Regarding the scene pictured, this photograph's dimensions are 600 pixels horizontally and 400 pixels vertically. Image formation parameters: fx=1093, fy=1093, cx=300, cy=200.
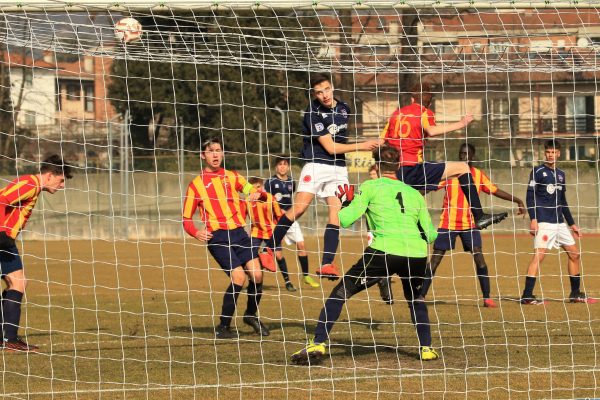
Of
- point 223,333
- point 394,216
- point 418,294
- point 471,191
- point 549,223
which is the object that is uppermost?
point 471,191

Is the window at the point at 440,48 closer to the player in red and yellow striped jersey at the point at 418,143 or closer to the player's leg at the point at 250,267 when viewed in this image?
the player in red and yellow striped jersey at the point at 418,143

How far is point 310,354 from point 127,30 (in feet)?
10.2

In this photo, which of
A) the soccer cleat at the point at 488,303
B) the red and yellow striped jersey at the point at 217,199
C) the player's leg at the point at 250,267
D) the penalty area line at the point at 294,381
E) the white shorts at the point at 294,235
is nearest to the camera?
the penalty area line at the point at 294,381

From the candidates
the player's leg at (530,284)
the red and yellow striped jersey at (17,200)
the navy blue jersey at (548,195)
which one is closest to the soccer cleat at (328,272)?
the red and yellow striped jersey at (17,200)

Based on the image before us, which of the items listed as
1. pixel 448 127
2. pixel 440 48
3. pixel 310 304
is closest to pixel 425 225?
pixel 448 127

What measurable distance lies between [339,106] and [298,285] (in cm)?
765

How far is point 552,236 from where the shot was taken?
14.2m

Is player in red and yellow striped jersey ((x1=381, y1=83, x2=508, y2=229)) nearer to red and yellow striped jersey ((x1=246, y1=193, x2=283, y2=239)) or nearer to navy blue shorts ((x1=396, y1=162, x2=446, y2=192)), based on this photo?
navy blue shorts ((x1=396, y1=162, x2=446, y2=192))

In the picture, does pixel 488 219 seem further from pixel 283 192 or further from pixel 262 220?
pixel 283 192

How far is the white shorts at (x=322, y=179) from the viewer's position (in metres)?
10.5

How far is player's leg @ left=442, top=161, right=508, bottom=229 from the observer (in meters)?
10.1

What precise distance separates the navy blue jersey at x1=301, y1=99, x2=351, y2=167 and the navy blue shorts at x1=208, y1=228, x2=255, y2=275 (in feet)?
3.76

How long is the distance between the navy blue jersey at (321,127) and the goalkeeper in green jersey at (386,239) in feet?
4.59

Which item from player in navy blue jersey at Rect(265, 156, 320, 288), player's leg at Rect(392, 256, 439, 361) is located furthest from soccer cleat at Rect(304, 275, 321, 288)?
player's leg at Rect(392, 256, 439, 361)
